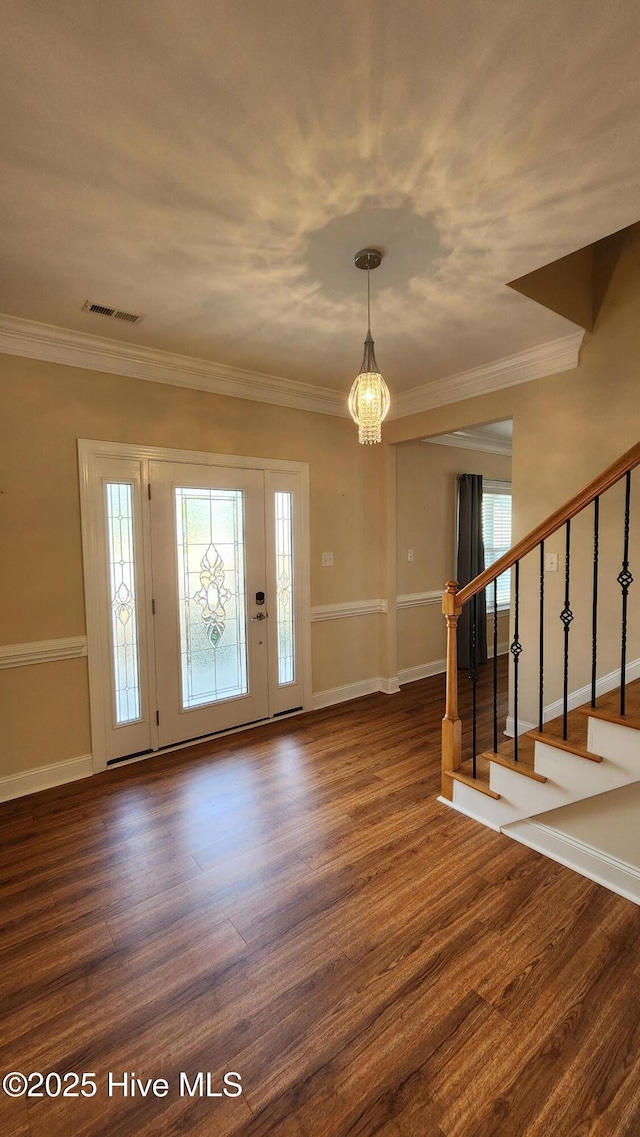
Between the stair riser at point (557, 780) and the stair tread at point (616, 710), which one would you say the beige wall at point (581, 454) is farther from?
the stair riser at point (557, 780)

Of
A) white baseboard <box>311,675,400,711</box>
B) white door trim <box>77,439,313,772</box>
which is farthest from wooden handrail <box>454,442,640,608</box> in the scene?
white door trim <box>77,439,313,772</box>

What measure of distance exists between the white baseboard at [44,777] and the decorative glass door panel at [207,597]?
0.51m

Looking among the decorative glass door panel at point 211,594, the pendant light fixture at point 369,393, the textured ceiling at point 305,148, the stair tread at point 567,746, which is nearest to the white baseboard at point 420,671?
the decorative glass door panel at point 211,594

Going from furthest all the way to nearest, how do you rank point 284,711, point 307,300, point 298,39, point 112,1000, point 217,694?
point 284,711 → point 217,694 → point 307,300 → point 112,1000 → point 298,39

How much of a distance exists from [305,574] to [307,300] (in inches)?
85.0

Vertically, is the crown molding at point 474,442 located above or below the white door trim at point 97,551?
above

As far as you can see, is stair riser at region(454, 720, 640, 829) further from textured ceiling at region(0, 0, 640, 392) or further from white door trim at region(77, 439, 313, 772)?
white door trim at region(77, 439, 313, 772)

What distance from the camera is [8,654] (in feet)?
9.19

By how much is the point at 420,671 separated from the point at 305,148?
4584 mm

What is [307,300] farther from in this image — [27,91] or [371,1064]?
[371,1064]

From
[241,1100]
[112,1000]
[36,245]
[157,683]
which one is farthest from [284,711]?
[36,245]

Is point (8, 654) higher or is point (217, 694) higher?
point (8, 654)

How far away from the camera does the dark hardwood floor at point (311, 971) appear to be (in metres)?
1.30

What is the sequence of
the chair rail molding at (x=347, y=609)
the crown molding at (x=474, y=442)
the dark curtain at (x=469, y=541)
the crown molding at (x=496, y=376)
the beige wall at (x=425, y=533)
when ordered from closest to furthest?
the crown molding at (x=496, y=376), the chair rail molding at (x=347, y=609), the beige wall at (x=425, y=533), the crown molding at (x=474, y=442), the dark curtain at (x=469, y=541)
